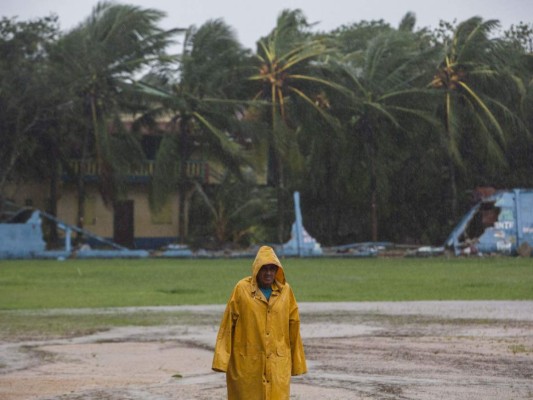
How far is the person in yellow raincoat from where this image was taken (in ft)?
23.0

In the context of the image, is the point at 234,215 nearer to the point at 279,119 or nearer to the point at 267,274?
the point at 279,119

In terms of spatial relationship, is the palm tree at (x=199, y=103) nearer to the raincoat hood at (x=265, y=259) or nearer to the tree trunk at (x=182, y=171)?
the tree trunk at (x=182, y=171)

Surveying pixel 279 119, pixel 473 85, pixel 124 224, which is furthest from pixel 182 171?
pixel 473 85

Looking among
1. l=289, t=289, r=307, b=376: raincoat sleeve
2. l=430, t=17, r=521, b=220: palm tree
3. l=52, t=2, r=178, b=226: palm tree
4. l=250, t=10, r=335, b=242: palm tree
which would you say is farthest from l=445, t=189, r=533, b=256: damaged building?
l=289, t=289, r=307, b=376: raincoat sleeve

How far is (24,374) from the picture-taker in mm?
11422

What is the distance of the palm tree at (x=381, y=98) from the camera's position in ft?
151

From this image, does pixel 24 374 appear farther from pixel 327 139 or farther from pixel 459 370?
pixel 327 139

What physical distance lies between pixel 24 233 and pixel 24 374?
31253 millimetres

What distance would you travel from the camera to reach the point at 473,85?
4638 centimetres

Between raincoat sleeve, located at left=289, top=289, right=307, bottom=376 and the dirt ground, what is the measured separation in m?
2.37

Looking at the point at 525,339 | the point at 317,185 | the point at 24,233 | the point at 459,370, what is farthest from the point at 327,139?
the point at 459,370

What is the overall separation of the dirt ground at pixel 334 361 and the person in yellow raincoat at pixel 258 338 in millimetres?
2544

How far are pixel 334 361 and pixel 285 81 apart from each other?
33.7 m

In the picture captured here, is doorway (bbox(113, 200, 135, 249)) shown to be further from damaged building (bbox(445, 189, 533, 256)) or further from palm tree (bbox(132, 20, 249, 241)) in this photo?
damaged building (bbox(445, 189, 533, 256))
